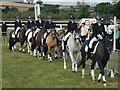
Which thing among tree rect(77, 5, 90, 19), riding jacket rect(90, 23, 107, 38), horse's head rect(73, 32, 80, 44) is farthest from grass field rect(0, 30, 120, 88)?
tree rect(77, 5, 90, 19)

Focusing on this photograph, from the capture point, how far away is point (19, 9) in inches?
1927

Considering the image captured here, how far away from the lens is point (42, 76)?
39.9 ft

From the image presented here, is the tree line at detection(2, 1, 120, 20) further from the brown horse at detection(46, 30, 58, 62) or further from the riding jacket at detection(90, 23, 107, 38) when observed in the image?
the riding jacket at detection(90, 23, 107, 38)

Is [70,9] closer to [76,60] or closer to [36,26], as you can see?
[36,26]

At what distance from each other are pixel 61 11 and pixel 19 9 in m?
6.66

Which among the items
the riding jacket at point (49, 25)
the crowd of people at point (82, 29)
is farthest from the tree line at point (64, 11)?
the riding jacket at point (49, 25)

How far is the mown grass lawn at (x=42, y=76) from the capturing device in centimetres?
1051

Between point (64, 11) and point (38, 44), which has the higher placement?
point (64, 11)

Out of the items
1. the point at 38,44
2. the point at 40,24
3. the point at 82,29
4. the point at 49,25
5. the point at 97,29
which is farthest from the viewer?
the point at 40,24

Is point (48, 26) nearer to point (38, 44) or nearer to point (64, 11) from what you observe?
point (38, 44)

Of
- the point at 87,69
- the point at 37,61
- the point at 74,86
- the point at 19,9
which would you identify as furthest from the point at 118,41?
the point at 19,9

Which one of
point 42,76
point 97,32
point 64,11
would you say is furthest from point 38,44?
point 64,11

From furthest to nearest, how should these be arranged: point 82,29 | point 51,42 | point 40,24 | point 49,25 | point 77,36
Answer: point 40,24 → point 49,25 → point 51,42 → point 82,29 → point 77,36

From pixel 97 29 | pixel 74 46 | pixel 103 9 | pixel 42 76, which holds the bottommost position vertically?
pixel 42 76
